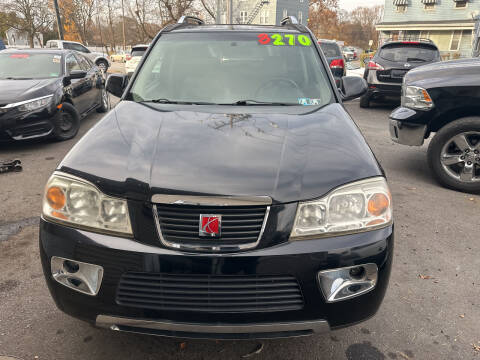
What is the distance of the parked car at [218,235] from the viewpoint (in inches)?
66.3

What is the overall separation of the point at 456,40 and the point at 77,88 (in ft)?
132

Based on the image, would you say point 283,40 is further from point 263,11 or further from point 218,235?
point 263,11

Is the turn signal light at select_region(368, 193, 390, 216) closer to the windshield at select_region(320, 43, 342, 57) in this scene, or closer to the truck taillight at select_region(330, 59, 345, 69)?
the truck taillight at select_region(330, 59, 345, 69)

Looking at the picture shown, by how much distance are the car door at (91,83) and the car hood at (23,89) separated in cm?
145

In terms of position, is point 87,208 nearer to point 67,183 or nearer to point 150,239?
point 67,183

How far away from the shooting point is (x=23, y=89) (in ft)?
19.8

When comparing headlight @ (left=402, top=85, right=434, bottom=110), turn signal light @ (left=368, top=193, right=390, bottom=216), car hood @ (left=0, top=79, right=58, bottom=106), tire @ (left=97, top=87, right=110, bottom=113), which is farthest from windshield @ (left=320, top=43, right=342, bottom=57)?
turn signal light @ (left=368, top=193, right=390, bottom=216)

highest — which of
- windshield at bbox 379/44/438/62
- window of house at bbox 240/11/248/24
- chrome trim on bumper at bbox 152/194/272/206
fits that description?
window of house at bbox 240/11/248/24

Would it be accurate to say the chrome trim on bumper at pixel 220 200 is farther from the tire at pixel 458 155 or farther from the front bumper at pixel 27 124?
the front bumper at pixel 27 124

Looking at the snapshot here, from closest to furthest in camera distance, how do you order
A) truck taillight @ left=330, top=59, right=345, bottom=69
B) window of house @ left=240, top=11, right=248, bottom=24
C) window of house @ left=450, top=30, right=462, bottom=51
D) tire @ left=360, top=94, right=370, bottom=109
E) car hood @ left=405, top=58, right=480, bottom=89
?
1. car hood @ left=405, top=58, right=480, bottom=89
2. tire @ left=360, top=94, right=370, bottom=109
3. truck taillight @ left=330, top=59, right=345, bottom=69
4. window of house @ left=450, top=30, right=462, bottom=51
5. window of house @ left=240, top=11, right=248, bottom=24

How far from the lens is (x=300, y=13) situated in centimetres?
5781

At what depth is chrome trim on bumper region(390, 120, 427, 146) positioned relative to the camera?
4.80m

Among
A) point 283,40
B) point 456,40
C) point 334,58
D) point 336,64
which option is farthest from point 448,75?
point 456,40

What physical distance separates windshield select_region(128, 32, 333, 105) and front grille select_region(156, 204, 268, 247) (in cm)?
127
